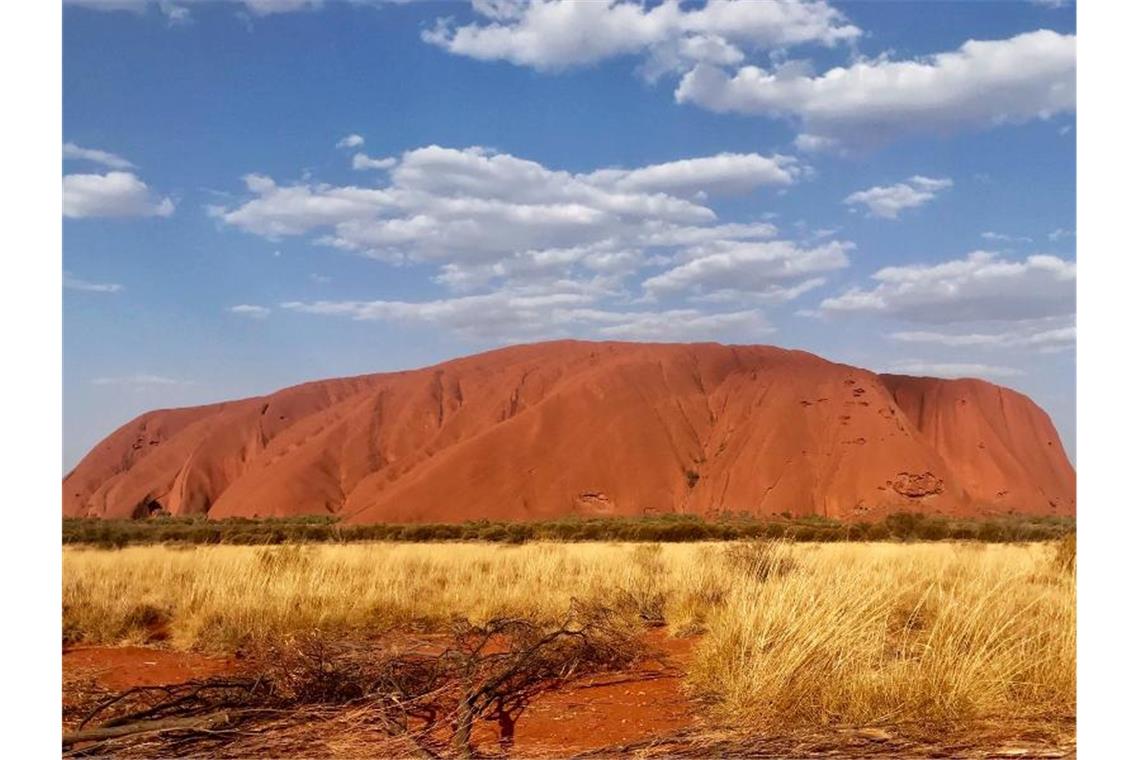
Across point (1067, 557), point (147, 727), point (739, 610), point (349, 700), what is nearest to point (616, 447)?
point (1067, 557)

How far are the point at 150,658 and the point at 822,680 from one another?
6229 millimetres

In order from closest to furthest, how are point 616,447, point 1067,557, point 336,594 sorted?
1. point 336,594
2. point 1067,557
3. point 616,447

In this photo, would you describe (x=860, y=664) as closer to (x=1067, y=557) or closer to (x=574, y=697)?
(x=574, y=697)

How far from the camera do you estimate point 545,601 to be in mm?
9570

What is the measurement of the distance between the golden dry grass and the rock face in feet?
127

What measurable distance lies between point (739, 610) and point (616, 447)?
52.7m

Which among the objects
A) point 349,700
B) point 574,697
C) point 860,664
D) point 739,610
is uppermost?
point 739,610

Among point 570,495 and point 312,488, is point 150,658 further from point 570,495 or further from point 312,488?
point 312,488

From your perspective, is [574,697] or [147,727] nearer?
[147,727]

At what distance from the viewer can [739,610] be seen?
5.80m

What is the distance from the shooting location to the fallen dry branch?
15.3 ft

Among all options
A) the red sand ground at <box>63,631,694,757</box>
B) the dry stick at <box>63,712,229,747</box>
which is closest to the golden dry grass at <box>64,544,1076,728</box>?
the red sand ground at <box>63,631,694,757</box>

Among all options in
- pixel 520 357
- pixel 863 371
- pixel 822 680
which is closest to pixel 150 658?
pixel 822 680

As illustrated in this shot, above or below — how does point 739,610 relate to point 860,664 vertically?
above
